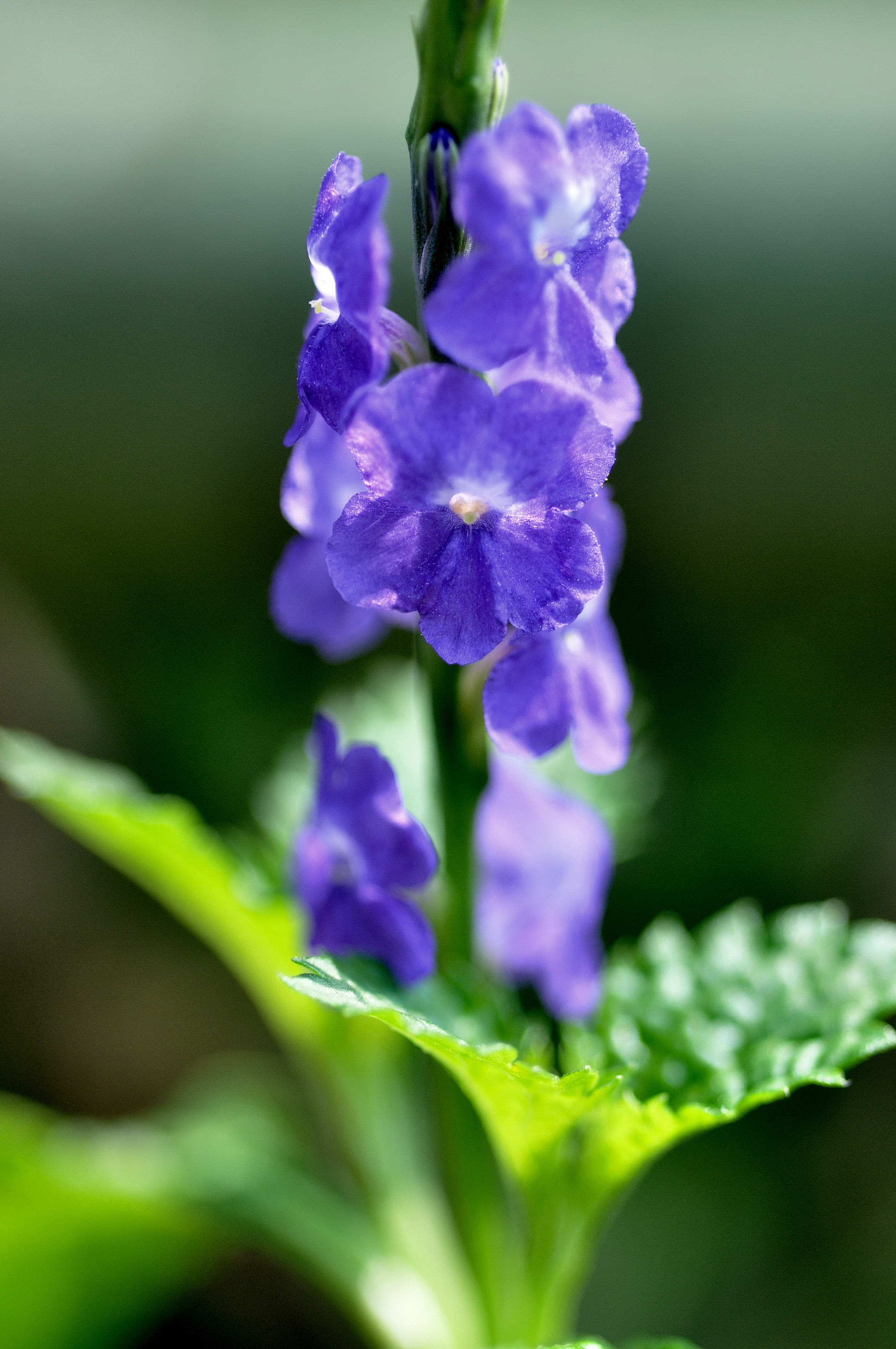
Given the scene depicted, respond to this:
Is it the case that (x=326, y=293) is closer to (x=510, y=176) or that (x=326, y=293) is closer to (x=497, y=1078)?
(x=510, y=176)

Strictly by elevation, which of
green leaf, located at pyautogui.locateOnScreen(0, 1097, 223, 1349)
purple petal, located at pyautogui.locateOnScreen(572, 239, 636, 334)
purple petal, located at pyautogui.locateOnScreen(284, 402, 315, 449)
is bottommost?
green leaf, located at pyautogui.locateOnScreen(0, 1097, 223, 1349)

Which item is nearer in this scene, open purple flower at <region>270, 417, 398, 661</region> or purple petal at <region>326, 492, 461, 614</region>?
purple petal at <region>326, 492, 461, 614</region>

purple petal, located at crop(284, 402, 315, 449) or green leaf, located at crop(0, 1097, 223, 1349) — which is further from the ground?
purple petal, located at crop(284, 402, 315, 449)

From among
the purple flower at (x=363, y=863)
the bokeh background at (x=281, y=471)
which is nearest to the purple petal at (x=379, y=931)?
the purple flower at (x=363, y=863)

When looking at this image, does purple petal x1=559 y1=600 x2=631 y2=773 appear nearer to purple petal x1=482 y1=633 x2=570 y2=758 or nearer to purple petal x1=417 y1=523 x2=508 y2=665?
purple petal x1=482 y1=633 x2=570 y2=758

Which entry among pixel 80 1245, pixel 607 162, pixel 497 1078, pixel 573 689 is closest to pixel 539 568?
pixel 573 689

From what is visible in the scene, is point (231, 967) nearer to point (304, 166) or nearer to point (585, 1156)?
point (585, 1156)

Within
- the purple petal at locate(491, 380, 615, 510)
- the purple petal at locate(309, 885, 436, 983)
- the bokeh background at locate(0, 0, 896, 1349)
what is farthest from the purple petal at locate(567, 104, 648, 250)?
the bokeh background at locate(0, 0, 896, 1349)

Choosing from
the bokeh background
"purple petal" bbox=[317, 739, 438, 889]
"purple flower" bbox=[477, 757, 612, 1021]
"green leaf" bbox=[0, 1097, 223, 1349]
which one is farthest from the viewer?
the bokeh background
